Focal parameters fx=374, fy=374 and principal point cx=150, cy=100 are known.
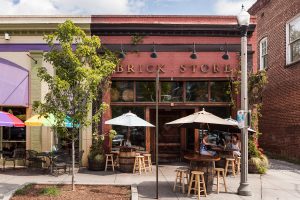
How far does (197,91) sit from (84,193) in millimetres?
7827

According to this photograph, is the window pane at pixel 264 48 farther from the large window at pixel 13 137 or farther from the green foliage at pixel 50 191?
the green foliage at pixel 50 191

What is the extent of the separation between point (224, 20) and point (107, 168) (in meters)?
8.10

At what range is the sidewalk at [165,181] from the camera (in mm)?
10500

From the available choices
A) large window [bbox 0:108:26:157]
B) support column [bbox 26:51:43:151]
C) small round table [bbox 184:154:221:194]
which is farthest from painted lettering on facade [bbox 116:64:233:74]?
small round table [bbox 184:154:221:194]

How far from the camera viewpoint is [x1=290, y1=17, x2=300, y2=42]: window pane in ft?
58.6

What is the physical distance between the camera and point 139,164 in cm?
1405

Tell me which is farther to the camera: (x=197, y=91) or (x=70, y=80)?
(x=197, y=91)

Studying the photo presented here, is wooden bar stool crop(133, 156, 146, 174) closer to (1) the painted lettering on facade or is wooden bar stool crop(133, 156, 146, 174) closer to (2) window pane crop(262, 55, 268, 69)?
(1) the painted lettering on facade

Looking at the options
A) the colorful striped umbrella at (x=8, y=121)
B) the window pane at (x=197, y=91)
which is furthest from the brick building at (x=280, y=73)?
the colorful striped umbrella at (x=8, y=121)

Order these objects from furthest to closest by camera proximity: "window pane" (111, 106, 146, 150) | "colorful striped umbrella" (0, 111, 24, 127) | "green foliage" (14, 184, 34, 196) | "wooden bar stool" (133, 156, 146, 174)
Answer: "window pane" (111, 106, 146, 150)
"wooden bar stool" (133, 156, 146, 174)
"colorful striped umbrella" (0, 111, 24, 127)
"green foliage" (14, 184, 34, 196)

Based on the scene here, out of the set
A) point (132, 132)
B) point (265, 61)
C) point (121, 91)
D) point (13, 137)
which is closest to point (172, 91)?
point (121, 91)

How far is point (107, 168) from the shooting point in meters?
15.1

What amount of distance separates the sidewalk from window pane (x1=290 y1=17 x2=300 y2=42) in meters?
6.59

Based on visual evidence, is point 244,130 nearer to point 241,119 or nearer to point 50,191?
point 241,119
